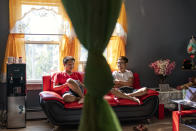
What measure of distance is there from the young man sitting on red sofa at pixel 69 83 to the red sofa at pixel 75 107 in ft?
0.41

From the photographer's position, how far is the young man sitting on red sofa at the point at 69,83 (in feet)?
12.9

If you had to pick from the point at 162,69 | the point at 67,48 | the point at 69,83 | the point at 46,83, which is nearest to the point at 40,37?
the point at 67,48

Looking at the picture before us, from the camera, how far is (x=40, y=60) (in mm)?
4695

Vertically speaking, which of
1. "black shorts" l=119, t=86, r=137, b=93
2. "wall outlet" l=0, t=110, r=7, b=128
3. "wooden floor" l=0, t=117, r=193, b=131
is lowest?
"wooden floor" l=0, t=117, r=193, b=131

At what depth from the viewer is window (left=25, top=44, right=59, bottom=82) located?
15.2ft

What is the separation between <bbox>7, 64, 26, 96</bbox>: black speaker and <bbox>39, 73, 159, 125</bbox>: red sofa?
0.38 metres

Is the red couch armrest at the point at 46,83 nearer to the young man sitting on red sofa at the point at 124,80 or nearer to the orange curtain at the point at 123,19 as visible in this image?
the young man sitting on red sofa at the point at 124,80

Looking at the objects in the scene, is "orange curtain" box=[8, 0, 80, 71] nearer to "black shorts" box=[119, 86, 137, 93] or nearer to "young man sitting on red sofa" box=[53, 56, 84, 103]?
"young man sitting on red sofa" box=[53, 56, 84, 103]

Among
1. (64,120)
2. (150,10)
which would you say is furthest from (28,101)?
(150,10)

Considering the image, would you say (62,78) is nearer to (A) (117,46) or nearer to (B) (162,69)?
(A) (117,46)

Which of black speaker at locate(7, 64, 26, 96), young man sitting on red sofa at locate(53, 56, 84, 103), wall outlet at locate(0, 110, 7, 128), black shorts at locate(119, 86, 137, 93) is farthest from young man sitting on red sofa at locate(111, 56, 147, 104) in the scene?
wall outlet at locate(0, 110, 7, 128)

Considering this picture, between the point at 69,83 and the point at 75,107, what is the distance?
1.44 feet

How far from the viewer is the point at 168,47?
525cm

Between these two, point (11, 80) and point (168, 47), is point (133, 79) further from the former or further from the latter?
point (11, 80)
